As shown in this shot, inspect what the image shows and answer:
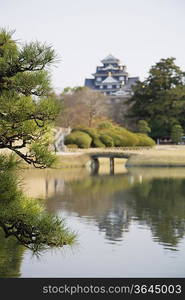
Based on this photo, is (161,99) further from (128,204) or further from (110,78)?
(110,78)

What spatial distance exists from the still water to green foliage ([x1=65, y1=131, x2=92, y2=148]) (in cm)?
1613

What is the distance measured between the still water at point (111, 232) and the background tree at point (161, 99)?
2617cm

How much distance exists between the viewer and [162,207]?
818 inches

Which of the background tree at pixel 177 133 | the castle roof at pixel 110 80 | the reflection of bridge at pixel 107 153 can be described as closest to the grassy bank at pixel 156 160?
the reflection of bridge at pixel 107 153

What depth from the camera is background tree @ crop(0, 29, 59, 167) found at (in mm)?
7316

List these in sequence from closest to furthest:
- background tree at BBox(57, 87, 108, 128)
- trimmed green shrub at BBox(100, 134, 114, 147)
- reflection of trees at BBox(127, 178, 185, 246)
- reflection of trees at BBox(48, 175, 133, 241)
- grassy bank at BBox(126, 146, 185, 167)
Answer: reflection of trees at BBox(127, 178, 185, 246), reflection of trees at BBox(48, 175, 133, 241), grassy bank at BBox(126, 146, 185, 167), trimmed green shrub at BBox(100, 134, 114, 147), background tree at BBox(57, 87, 108, 128)

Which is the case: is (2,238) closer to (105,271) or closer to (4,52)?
(105,271)

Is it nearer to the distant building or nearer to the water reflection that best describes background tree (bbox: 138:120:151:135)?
the water reflection

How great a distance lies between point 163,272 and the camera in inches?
429

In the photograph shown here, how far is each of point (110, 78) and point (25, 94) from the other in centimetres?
9924

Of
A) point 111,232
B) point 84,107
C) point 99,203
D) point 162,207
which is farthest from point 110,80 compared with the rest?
point 111,232

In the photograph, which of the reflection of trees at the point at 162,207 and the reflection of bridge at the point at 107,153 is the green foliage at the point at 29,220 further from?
the reflection of bridge at the point at 107,153

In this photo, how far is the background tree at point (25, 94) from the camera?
7.32 meters

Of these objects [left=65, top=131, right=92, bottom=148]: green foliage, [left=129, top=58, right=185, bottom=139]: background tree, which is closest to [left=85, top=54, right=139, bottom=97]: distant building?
[left=129, top=58, right=185, bottom=139]: background tree
